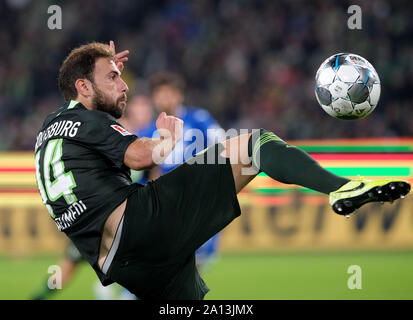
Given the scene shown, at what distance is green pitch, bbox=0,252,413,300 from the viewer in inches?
253

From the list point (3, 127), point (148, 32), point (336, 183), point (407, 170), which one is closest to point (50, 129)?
point (336, 183)

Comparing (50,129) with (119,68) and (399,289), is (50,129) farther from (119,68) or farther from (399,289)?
(399,289)

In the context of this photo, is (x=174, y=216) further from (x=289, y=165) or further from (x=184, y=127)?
(x=184, y=127)

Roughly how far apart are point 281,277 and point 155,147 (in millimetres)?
3862

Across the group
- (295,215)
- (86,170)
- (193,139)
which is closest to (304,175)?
(86,170)

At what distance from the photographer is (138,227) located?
393cm

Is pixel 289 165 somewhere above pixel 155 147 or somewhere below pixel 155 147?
below

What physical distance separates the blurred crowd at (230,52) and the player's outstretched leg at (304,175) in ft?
26.5

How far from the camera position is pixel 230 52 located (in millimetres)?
13328

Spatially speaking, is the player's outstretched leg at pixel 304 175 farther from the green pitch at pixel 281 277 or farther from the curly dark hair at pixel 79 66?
the green pitch at pixel 281 277
